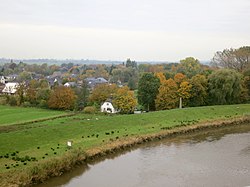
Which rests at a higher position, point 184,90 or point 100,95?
point 184,90

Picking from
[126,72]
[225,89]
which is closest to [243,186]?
[225,89]

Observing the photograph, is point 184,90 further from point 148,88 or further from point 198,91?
point 148,88

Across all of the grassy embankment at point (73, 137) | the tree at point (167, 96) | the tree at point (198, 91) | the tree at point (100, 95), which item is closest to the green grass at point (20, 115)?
the grassy embankment at point (73, 137)

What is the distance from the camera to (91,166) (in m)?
25.4

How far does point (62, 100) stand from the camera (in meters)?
57.1

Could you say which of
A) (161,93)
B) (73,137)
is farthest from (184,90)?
(73,137)

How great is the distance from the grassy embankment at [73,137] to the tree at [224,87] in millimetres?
3940

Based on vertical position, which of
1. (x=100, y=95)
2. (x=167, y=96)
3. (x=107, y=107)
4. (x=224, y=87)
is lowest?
(x=107, y=107)

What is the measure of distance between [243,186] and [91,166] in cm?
1060

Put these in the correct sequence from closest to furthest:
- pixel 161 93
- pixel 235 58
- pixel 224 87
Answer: pixel 161 93
pixel 224 87
pixel 235 58

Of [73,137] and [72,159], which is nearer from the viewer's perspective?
[72,159]

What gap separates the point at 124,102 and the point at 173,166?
29025 mm

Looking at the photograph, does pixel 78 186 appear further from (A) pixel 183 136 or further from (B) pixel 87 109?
(B) pixel 87 109

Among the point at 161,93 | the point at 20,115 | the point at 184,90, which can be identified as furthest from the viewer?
the point at 161,93
